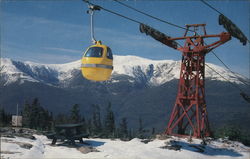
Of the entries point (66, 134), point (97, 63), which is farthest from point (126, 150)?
point (97, 63)

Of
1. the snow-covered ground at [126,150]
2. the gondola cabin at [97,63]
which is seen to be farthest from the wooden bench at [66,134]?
the gondola cabin at [97,63]

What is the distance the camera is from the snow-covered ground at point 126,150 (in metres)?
15.7

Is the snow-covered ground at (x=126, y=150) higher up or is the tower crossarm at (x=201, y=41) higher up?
the tower crossarm at (x=201, y=41)

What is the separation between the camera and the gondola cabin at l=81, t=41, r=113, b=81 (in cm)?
1252

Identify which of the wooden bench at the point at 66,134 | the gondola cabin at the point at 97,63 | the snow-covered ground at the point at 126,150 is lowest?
the snow-covered ground at the point at 126,150

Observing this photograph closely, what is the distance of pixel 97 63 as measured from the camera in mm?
12516

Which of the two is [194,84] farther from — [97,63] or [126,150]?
[97,63]

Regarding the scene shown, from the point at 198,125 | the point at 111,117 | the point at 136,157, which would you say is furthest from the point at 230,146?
the point at 111,117

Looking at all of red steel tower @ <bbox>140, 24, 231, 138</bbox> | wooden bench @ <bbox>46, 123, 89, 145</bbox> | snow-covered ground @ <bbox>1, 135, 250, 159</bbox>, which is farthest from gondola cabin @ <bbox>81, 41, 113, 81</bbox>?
red steel tower @ <bbox>140, 24, 231, 138</bbox>

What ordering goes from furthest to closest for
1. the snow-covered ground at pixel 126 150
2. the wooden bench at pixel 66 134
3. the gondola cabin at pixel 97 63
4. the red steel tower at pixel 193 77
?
the red steel tower at pixel 193 77
the wooden bench at pixel 66 134
the snow-covered ground at pixel 126 150
the gondola cabin at pixel 97 63

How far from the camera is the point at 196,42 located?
2489 cm

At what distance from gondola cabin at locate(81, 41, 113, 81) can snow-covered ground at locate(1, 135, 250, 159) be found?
5091 millimetres

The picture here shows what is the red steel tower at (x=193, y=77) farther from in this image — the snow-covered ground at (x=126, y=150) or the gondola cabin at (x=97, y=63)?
the gondola cabin at (x=97, y=63)

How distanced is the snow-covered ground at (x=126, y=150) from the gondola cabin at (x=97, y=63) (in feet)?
16.7
